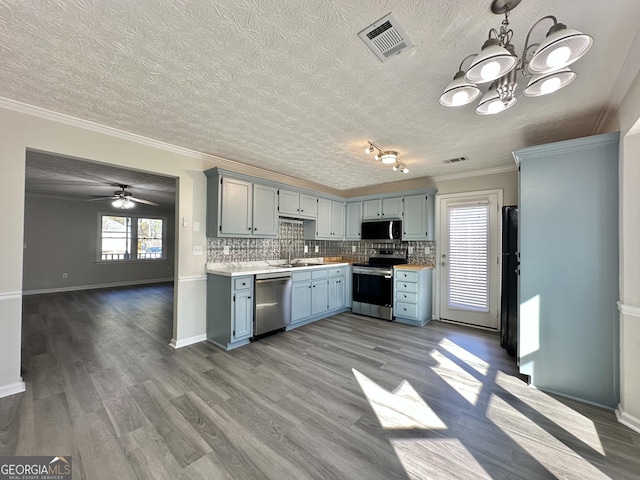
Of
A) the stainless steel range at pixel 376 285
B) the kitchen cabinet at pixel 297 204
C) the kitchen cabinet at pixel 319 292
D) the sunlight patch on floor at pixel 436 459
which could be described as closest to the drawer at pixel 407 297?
the stainless steel range at pixel 376 285

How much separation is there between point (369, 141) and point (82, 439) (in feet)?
11.6

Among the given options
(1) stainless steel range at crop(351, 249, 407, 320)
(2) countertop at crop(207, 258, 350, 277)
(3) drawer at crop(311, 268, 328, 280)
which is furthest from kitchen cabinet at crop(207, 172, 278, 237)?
(1) stainless steel range at crop(351, 249, 407, 320)

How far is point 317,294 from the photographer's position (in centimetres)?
431

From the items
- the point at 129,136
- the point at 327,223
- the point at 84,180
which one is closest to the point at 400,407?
the point at 327,223

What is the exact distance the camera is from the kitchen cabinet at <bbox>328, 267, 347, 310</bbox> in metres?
4.58

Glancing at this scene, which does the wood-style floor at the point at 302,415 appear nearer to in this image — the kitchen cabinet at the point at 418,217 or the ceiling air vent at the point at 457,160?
the kitchen cabinet at the point at 418,217

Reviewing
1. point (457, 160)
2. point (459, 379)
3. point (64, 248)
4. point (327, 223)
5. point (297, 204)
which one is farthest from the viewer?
point (64, 248)

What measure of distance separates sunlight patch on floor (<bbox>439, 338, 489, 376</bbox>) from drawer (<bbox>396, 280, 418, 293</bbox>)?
873 mm

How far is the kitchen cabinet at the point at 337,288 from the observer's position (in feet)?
15.0

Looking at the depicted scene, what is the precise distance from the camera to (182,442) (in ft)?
5.57

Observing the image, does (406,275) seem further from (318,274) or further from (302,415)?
(302,415)

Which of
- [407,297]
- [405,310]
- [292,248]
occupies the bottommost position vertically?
[405,310]

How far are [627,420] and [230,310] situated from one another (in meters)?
3.60

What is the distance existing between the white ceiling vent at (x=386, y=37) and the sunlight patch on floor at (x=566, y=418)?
2807 millimetres
